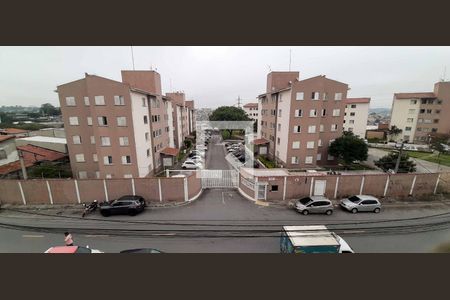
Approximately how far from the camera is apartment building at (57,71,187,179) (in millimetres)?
19062

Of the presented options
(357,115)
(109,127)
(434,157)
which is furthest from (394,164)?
(109,127)

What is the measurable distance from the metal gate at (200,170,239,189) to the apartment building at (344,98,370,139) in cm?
4045

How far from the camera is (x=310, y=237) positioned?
383 inches

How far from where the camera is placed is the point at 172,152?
28547mm

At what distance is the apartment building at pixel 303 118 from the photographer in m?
23.6

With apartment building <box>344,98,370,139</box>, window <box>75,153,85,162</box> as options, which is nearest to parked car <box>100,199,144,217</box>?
window <box>75,153,85,162</box>

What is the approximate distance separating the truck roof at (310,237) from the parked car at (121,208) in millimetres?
11360

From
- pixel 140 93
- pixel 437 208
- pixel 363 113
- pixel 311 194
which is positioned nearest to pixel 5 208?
pixel 140 93

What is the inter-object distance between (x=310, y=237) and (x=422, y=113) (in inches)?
2217

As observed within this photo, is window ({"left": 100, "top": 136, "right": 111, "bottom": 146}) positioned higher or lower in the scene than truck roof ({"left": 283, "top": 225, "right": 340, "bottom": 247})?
higher

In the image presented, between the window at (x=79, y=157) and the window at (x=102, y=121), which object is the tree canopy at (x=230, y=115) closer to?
the window at (x=79, y=157)

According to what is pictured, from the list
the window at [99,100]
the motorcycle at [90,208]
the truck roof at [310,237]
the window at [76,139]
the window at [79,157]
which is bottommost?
the motorcycle at [90,208]

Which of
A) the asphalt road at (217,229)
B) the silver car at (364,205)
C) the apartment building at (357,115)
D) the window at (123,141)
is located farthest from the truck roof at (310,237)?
the apartment building at (357,115)

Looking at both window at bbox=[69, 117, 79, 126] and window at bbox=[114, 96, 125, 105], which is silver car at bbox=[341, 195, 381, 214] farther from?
window at bbox=[69, 117, 79, 126]
